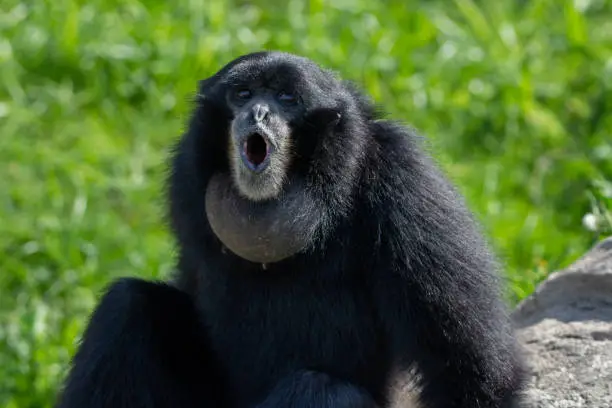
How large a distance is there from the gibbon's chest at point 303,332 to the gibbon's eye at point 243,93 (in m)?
0.81

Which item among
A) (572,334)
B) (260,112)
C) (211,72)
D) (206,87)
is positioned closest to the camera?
(260,112)

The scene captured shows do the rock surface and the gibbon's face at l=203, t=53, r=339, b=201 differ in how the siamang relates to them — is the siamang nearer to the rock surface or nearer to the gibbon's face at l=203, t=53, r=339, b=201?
the gibbon's face at l=203, t=53, r=339, b=201

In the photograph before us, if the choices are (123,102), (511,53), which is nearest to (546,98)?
(511,53)

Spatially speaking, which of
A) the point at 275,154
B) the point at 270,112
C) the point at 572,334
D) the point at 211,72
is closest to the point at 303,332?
the point at 275,154

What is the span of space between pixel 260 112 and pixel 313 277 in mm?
768

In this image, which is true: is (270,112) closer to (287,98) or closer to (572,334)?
(287,98)

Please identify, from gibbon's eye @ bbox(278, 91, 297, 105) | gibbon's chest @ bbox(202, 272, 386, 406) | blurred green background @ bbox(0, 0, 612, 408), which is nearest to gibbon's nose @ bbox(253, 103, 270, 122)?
gibbon's eye @ bbox(278, 91, 297, 105)

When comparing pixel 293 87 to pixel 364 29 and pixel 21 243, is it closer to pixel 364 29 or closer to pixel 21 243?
pixel 21 243

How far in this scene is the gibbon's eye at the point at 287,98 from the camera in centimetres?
553

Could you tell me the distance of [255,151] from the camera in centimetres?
558

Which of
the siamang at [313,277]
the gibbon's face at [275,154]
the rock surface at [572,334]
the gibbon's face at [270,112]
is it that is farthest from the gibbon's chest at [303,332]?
the rock surface at [572,334]

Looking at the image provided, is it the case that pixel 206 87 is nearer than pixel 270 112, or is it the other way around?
pixel 270 112

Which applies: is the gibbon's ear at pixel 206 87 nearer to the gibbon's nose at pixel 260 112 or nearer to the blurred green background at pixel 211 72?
the gibbon's nose at pixel 260 112

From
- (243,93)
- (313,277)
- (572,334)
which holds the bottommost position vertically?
(572,334)
